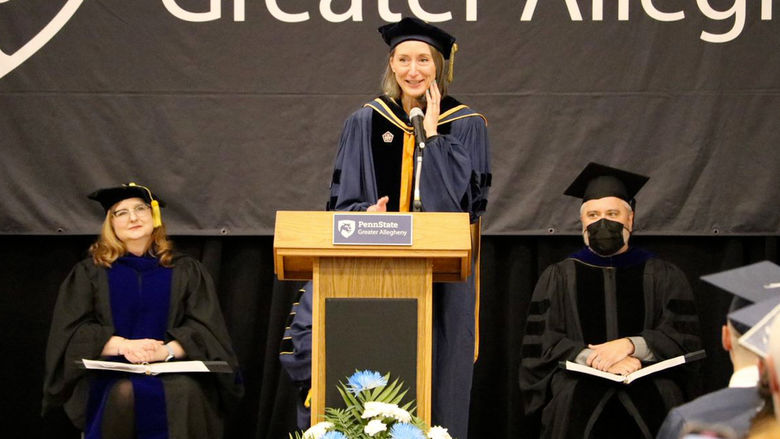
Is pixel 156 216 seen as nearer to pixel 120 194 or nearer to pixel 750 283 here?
pixel 120 194

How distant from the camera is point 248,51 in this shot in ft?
19.9

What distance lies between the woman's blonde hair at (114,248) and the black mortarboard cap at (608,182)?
209 centimetres

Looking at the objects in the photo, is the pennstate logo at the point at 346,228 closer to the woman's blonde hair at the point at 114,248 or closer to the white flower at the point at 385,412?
the white flower at the point at 385,412

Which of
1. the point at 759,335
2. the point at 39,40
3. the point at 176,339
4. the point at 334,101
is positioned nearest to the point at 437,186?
the point at 176,339

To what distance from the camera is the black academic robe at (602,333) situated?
490cm

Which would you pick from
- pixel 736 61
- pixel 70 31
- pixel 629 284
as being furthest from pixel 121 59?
pixel 736 61

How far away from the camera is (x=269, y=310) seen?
640cm

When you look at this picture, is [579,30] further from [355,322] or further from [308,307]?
[355,322]

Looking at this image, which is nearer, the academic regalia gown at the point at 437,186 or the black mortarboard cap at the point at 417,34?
the academic regalia gown at the point at 437,186

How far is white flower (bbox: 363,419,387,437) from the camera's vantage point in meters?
3.25

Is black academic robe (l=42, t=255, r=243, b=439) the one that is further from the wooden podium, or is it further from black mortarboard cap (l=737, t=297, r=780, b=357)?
black mortarboard cap (l=737, t=297, r=780, b=357)

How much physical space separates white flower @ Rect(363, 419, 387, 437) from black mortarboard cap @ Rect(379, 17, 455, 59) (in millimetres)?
1914

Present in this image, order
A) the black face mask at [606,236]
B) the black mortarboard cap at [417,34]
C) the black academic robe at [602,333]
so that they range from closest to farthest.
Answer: the black mortarboard cap at [417,34]
the black academic robe at [602,333]
the black face mask at [606,236]

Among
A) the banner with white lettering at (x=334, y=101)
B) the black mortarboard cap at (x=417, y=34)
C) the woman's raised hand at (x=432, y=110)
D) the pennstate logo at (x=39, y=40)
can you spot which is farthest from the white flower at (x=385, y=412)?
the pennstate logo at (x=39, y=40)
